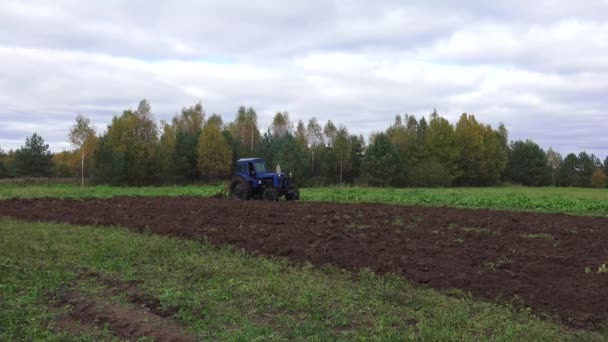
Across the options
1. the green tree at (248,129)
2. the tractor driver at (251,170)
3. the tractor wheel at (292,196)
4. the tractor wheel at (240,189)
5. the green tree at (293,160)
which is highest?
the green tree at (248,129)

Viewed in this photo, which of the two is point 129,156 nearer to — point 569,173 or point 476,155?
point 476,155

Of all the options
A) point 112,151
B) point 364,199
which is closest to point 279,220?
point 364,199

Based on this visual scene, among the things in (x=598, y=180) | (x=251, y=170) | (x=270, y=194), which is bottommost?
(x=270, y=194)

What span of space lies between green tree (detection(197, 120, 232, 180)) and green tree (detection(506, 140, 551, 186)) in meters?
53.2

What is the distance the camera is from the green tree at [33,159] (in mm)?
64500

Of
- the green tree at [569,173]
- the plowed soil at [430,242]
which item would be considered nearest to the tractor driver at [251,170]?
the plowed soil at [430,242]

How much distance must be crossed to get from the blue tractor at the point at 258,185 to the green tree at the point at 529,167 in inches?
2788

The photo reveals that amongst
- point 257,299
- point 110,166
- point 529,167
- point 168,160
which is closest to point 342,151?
point 168,160

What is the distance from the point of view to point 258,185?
24.1 metres

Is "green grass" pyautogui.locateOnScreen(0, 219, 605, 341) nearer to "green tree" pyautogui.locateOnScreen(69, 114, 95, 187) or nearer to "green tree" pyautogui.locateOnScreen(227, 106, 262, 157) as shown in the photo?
"green tree" pyautogui.locateOnScreen(69, 114, 95, 187)

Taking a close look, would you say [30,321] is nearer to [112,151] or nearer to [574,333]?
[574,333]

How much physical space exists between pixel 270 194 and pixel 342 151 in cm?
4439

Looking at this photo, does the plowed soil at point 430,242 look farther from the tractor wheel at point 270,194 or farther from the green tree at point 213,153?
the green tree at point 213,153

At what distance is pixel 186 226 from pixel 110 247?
3103 millimetres
